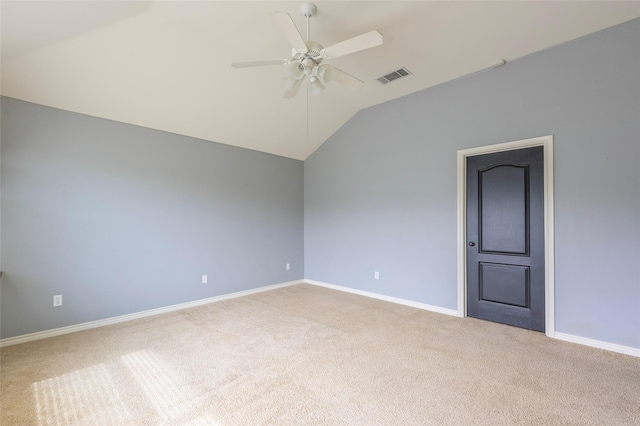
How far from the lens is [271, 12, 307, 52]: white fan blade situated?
1.83m

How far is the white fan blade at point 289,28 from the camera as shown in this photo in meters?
1.83

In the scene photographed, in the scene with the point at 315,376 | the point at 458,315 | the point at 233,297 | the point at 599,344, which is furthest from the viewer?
the point at 233,297

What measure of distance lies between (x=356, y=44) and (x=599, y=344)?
349cm

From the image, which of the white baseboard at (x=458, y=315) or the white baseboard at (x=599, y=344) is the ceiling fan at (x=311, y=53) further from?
the white baseboard at (x=599, y=344)

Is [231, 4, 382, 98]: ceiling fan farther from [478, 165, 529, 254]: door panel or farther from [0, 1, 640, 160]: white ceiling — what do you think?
[478, 165, 529, 254]: door panel

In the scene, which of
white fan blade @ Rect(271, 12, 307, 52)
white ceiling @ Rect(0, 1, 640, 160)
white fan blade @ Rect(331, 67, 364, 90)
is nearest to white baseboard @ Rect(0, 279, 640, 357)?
white ceiling @ Rect(0, 1, 640, 160)

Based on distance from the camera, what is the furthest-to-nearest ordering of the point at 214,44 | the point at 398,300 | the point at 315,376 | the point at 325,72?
the point at 398,300 < the point at 214,44 < the point at 325,72 < the point at 315,376

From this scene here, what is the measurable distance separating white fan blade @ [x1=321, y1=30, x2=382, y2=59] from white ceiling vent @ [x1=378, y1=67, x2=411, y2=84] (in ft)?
5.15

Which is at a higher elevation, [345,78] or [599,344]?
[345,78]

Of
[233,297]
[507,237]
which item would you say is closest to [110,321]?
[233,297]

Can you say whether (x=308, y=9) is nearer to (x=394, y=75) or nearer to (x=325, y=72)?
(x=325, y=72)

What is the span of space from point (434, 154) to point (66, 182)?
4417 mm

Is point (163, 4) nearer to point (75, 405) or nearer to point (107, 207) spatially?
point (107, 207)

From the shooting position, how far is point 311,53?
224 cm
